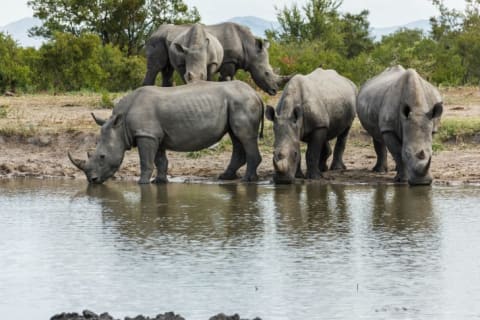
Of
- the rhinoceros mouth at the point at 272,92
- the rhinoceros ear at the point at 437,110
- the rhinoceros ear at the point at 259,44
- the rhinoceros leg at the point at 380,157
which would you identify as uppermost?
the rhinoceros ear at the point at 259,44

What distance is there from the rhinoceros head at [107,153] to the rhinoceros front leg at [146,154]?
0.28 meters

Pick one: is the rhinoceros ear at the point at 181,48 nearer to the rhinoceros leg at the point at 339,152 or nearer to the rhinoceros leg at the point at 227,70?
the rhinoceros leg at the point at 227,70

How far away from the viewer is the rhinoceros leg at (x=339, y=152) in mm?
15953

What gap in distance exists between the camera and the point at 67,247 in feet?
33.7

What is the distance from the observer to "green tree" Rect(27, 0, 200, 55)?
130ft

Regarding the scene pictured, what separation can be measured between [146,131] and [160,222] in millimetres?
3171

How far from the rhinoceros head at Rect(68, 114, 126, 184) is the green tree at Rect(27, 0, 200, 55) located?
24.0m

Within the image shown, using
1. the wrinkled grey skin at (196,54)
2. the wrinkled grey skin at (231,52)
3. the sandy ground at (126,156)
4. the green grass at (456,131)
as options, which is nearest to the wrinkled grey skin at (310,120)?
the sandy ground at (126,156)

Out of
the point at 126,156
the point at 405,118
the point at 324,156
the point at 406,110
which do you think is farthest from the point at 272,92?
the point at 405,118

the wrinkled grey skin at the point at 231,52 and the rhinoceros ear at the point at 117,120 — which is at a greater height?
the wrinkled grey skin at the point at 231,52

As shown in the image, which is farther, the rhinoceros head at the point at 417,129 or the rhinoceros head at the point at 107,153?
the rhinoceros head at the point at 107,153

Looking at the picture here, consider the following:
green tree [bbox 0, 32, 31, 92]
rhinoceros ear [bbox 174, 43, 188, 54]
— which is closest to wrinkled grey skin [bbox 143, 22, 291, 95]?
rhinoceros ear [bbox 174, 43, 188, 54]

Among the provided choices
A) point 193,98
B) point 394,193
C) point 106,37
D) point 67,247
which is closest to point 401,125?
point 394,193

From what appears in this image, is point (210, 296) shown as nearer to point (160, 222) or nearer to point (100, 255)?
point (100, 255)
